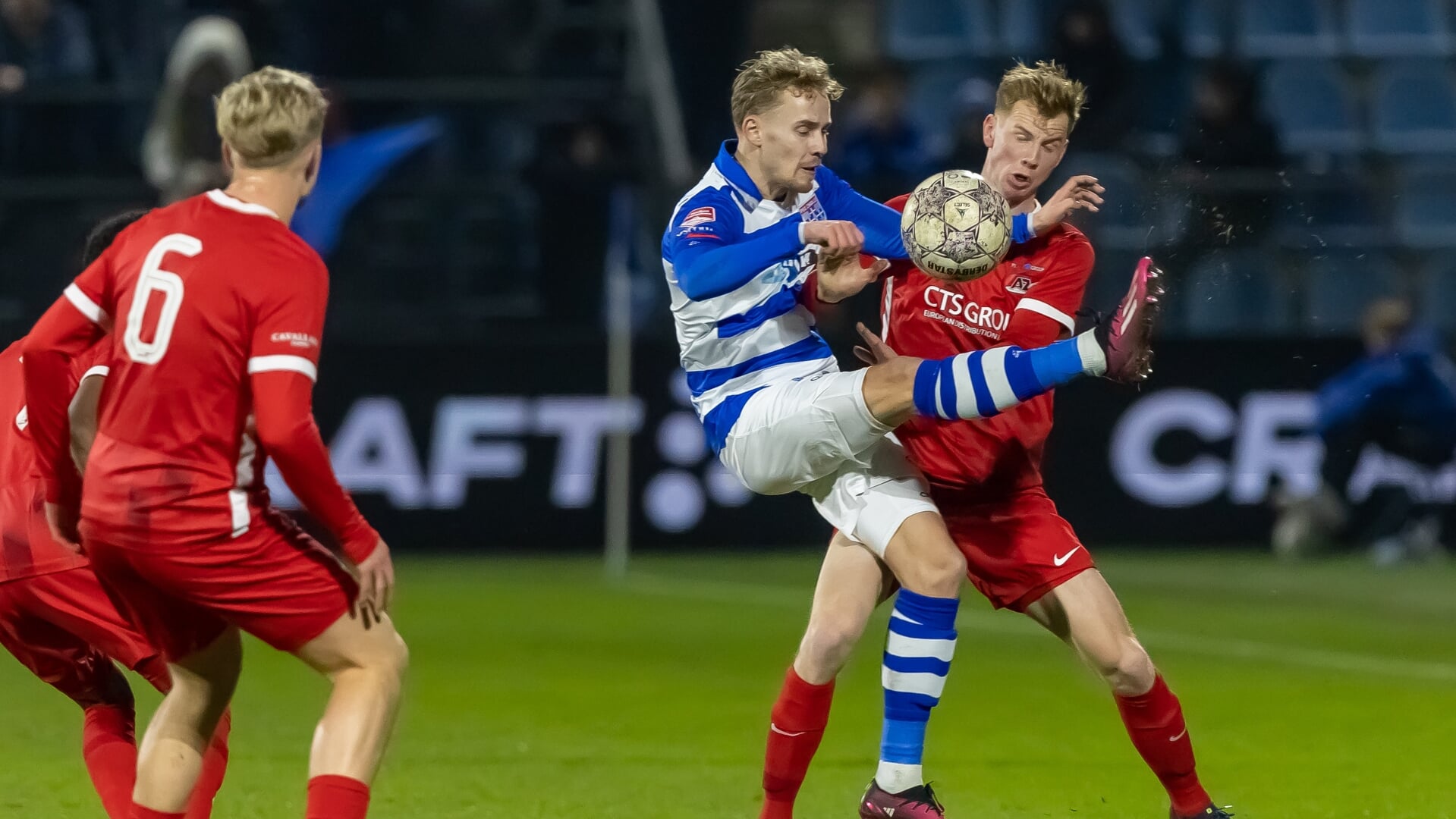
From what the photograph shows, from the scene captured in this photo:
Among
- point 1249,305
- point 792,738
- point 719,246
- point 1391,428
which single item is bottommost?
point 1391,428

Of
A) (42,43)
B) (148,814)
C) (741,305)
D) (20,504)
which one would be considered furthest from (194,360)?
(42,43)

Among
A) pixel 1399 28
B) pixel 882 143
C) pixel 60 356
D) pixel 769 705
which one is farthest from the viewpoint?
pixel 1399 28

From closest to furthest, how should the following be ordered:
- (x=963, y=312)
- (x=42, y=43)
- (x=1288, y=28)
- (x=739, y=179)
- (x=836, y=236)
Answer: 1. (x=836, y=236)
2. (x=739, y=179)
3. (x=963, y=312)
4. (x=42, y=43)
5. (x=1288, y=28)

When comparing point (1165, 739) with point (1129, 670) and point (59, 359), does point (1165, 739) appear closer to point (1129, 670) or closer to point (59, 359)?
point (1129, 670)

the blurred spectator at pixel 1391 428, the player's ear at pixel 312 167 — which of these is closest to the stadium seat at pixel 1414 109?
the blurred spectator at pixel 1391 428

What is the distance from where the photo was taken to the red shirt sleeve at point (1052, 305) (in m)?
5.55

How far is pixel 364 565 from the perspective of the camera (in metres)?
4.28

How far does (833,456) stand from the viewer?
531cm

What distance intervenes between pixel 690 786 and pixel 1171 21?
1173cm

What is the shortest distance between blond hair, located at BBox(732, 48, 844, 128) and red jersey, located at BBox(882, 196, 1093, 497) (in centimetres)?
61

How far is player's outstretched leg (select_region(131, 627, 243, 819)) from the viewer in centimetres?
450

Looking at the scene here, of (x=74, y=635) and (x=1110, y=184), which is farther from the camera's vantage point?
(x=1110, y=184)

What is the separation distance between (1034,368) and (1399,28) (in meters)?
13.9

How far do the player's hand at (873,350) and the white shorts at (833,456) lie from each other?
0.41 ft
